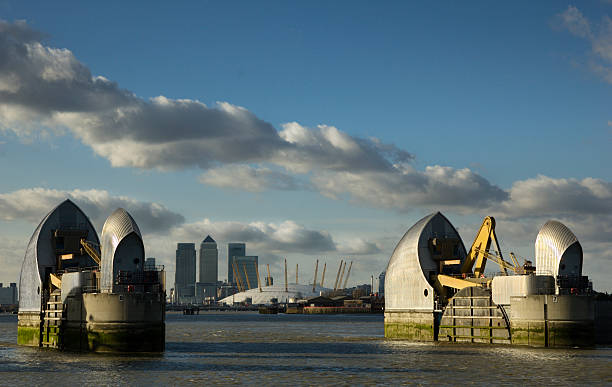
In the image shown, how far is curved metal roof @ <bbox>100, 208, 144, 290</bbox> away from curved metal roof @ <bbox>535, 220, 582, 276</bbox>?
37427 millimetres

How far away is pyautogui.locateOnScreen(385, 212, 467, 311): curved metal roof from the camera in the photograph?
90250mm

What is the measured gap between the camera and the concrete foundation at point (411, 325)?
8794 cm

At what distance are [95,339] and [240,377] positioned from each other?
2038cm

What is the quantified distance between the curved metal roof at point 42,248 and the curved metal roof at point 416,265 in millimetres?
33346

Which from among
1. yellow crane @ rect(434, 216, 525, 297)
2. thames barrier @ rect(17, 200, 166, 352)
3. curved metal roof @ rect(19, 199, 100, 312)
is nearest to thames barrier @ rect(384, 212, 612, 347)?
yellow crane @ rect(434, 216, 525, 297)

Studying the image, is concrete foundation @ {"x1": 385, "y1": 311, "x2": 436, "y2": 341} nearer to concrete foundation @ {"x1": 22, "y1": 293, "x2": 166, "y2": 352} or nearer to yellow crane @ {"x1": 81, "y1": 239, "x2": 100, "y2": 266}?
concrete foundation @ {"x1": 22, "y1": 293, "x2": 166, "y2": 352}

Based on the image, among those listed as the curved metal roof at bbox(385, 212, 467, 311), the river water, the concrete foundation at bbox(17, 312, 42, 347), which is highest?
the curved metal roof at bbox(385, 212, 467, 311)

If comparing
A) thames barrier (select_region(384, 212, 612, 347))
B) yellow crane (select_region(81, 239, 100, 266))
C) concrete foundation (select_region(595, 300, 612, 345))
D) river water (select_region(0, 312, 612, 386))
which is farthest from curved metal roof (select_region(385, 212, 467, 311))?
yellow crane (select_region(81, 239, 100, 266))

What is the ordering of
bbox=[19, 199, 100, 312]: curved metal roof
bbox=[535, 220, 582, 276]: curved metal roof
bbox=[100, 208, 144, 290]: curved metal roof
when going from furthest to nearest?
bbox=[19, 199, 100, 312]: curved metal roof → bbox=[535, 220, 582, 276]: curved metal roof → bbox=[100, 208, 144, 290]: curved metal roof

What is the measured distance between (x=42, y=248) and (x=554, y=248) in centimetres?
5097

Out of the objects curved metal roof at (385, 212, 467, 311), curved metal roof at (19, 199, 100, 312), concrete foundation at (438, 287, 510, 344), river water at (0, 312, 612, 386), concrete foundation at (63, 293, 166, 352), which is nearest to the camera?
river water at (0, 312, 612, 386)

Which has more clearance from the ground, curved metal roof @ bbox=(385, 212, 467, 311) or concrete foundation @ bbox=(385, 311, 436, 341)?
curved metal roof @ bbox=(385, 212, 467, 311)

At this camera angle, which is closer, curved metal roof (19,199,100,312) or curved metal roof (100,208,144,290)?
curved metal roof (100,208,144,290)

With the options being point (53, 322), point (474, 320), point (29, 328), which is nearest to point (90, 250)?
point (53, 322)
